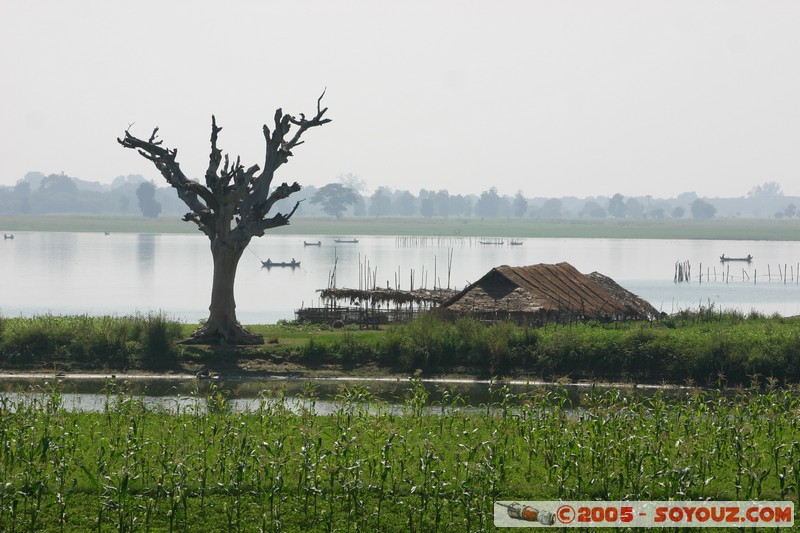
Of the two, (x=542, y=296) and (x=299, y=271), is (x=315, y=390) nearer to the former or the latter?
(x=542, y=296)

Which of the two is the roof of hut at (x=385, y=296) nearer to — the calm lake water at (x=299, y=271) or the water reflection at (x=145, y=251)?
the calm lake water at (x=299, y=271)

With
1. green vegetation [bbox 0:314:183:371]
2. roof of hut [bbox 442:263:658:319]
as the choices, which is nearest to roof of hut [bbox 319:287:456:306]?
roof of hut [bbox 442:263:658:319]

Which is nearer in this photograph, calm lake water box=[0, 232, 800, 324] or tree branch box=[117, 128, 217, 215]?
tree branch box=[117, 128, 217, 215]

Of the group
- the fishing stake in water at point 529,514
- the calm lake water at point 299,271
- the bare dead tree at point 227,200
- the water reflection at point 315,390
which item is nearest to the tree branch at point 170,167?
the bare dead tree at point 227,200

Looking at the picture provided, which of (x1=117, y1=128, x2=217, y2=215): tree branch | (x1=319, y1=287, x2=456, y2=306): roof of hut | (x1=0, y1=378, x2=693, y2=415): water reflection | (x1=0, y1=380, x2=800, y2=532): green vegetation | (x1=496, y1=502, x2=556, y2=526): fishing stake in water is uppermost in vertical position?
(x1=117, y1=128, x2=217, y2=215): tree branch

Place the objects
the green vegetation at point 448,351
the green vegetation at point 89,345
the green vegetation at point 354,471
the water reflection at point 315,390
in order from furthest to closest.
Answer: the green vegetation at point 89,345 < the green vegetation at point 448,351 < the water reflection at point 315,390 < the green vegetation at point 354,471

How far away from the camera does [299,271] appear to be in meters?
103

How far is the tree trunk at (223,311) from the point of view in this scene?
3641 centimetres

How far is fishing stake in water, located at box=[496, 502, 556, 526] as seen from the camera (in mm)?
14945

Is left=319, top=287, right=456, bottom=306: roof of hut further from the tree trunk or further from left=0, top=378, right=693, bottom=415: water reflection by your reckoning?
left=0, top=378, right=693, bottom=415: water reflection

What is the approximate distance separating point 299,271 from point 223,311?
66.4 meters

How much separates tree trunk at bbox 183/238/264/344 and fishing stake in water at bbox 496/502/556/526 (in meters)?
22.2

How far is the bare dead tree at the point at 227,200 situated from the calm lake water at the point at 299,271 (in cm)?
1455

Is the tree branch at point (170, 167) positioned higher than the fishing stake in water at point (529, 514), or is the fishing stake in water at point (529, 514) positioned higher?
the tree branch at point (170, 167)
